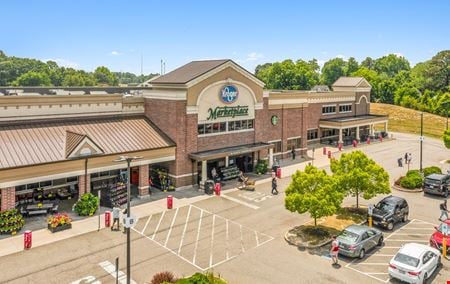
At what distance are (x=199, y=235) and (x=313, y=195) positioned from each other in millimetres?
7880

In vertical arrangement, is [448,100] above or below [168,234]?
above

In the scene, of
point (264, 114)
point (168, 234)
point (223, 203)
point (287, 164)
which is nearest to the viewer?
point (168, 234)

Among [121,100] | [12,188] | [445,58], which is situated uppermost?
[445,58]

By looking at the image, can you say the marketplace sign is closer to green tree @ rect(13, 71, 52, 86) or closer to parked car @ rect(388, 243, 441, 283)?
parked car @ rect(388, 243, 441, 283)

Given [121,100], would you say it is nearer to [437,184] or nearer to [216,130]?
[216,130]

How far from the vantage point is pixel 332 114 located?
63500mm

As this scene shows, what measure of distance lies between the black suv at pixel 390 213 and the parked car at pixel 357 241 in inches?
123

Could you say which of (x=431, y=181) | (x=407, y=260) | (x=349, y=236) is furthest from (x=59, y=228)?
(x=431, y=181)

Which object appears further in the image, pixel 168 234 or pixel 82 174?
pixel 82 174

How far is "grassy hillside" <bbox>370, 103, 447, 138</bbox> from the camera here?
80188mm

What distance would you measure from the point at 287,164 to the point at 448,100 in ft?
228

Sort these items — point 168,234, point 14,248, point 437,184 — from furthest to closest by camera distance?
1. point 437,184
2. point 168,234
3. point 14,248

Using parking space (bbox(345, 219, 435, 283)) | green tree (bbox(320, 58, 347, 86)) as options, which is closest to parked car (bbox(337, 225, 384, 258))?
parking space (bbox(345, 219, 435, 283))

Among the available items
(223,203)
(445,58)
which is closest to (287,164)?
(223,203)
